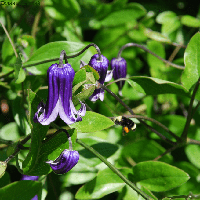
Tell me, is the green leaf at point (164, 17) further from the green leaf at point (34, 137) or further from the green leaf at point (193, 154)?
the green leaf at point (34, 137)

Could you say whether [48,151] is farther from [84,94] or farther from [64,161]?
[84,94]

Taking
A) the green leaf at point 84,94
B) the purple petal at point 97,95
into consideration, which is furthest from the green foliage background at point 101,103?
the purple petal at point 97,95

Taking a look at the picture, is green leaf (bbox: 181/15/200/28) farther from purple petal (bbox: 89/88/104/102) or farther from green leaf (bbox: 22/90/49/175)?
green leaf (bbox: 22/90/49/175)

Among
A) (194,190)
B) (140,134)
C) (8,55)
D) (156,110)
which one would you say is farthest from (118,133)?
(8,55)

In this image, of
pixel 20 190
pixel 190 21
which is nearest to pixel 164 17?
pixel 190 21

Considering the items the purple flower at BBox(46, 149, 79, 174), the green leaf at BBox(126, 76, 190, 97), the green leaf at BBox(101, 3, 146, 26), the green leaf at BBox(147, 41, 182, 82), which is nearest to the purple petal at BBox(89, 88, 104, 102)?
the green leaf at BBox(126, 76, 190, 97)
